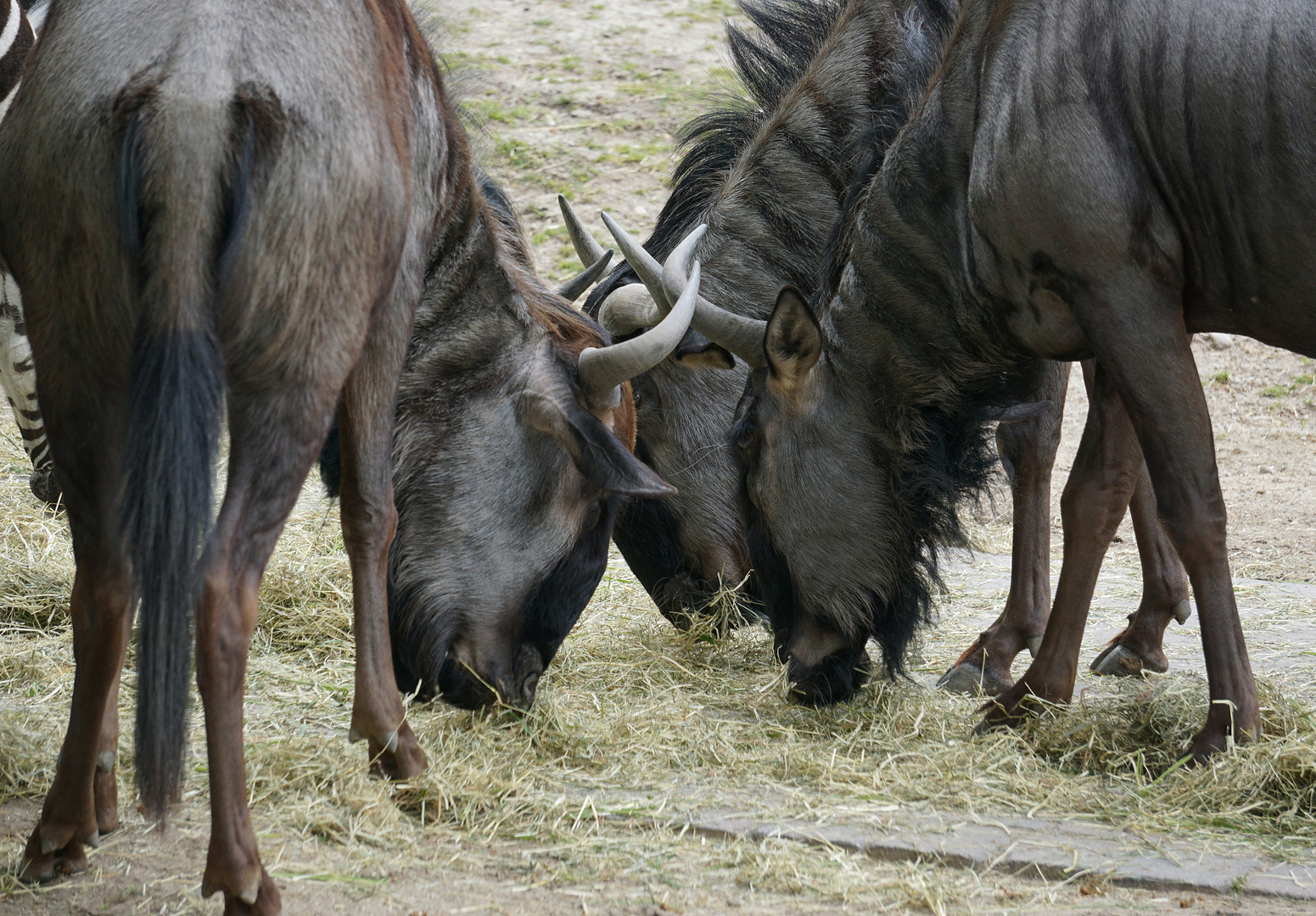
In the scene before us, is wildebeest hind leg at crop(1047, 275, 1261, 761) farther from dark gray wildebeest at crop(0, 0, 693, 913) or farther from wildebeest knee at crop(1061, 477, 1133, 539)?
dark gray wildebeest at crop(0, 0, 693, 913)

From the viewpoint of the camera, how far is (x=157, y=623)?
2240mm

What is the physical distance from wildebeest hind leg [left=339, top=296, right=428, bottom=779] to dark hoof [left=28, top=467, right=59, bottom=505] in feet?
10.3

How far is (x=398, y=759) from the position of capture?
3.37m

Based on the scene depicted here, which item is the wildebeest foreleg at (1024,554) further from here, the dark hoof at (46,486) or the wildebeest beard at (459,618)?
the dark hoof at (46,486)

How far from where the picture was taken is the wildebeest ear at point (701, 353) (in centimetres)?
475

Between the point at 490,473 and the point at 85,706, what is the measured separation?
1.57 meters

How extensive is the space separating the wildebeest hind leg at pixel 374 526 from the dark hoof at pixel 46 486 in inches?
123

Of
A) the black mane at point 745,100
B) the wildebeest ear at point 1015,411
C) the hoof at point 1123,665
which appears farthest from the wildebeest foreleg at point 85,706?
the black mane at point 745,100

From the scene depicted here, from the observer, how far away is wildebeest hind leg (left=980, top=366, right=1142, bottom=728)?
13.1ft

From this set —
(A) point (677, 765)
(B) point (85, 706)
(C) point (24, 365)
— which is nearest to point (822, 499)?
Answer: (A) point (677, 765)

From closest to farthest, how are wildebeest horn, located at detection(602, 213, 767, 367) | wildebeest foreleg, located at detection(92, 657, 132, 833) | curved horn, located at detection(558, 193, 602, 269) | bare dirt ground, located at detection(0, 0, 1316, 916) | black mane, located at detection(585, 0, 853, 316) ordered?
bare dirt ground, located at detection(0, 0, 1316, 916), wildebeest foreleg, located at detection(92, 657, 132, 833), wildebeest horn, located at detection(602, 213, 767, 367), curved horn, located at detection(558, 193, 602, 269), black mane, located at detection(585, 0, 853, 316)

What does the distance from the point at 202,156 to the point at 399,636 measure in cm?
200

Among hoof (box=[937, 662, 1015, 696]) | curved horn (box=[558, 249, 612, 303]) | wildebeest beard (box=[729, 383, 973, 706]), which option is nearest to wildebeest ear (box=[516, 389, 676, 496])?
wildebeest beard (box=[729, 383, 973, 706])

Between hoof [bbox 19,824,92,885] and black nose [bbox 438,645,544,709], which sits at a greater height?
hoof [bbox 19,824,92,885]
